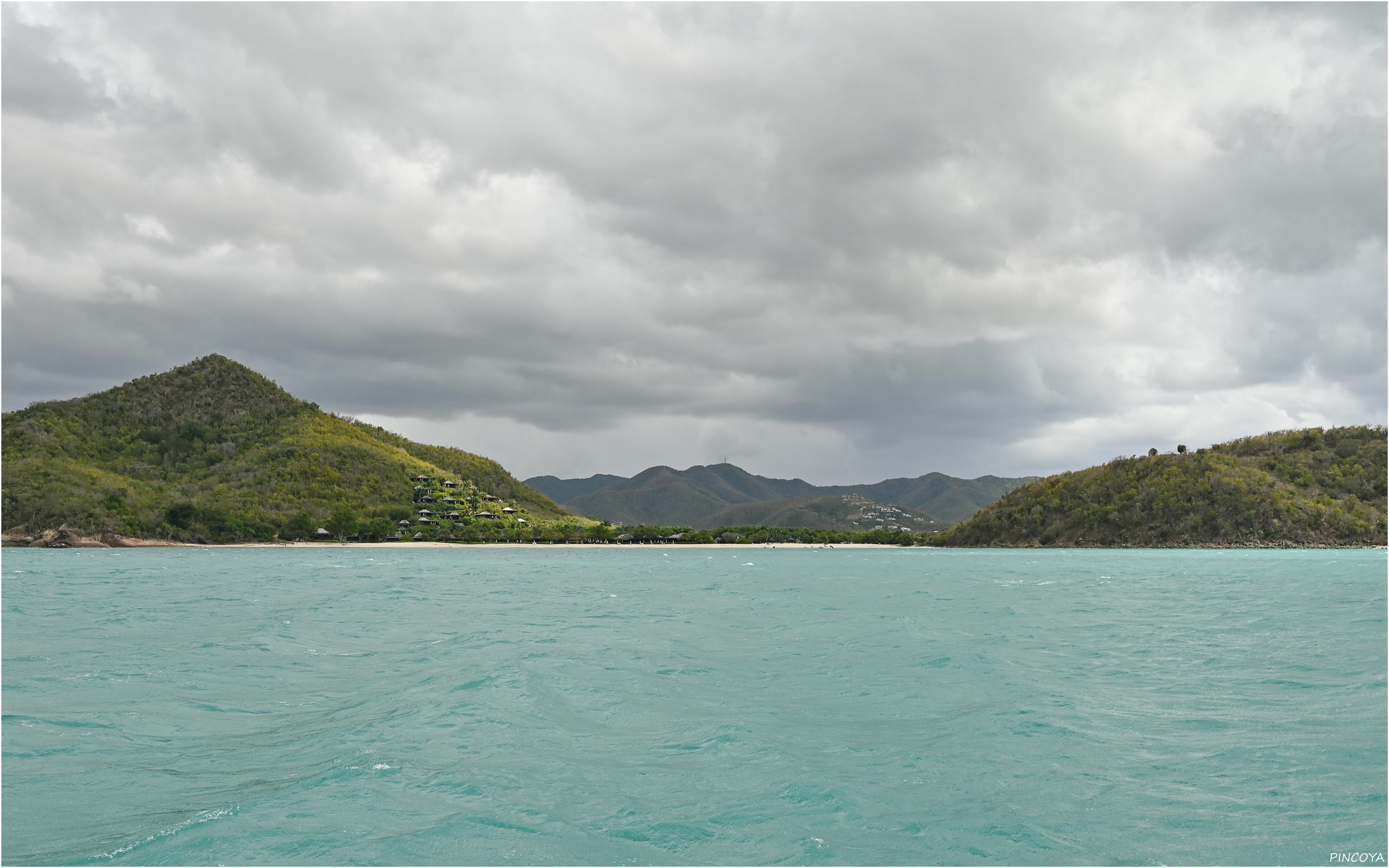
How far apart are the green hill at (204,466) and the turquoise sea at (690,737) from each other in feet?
336

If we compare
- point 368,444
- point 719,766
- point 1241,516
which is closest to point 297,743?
point 719,766

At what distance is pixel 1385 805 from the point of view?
32.7ft

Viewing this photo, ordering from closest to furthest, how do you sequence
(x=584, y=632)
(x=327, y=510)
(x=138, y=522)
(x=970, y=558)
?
(x=584, y=632), (x=970, y=558), (x=138, y=522), (x=327, y=510)

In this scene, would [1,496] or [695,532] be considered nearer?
[1,496]

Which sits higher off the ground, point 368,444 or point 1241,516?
point 368,444

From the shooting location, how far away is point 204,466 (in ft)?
479

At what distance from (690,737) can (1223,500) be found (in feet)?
471

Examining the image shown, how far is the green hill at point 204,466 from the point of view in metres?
120

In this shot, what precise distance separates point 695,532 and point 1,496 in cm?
11090

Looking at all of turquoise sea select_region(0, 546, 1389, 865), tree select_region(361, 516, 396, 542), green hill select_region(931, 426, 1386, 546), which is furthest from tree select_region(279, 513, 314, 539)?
green hill select_region(931, 426, 1386, 546)

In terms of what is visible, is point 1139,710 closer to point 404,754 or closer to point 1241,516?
point 404,754

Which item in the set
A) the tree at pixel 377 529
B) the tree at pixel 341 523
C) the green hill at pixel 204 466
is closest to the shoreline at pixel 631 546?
the tree at pixel 377 529

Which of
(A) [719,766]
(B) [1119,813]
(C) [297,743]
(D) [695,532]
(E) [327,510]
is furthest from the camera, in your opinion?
(D) [695,532]

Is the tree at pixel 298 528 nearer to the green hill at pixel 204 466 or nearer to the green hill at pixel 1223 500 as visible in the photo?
the green hill at pixel 204 466
